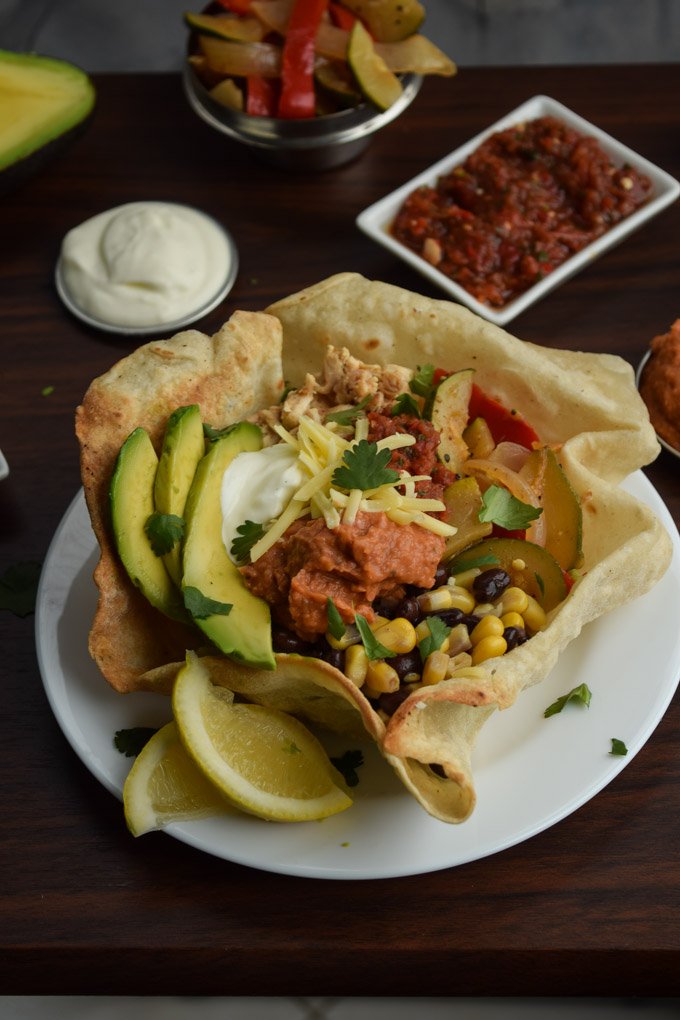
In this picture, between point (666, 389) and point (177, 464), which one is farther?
point (666, 389)

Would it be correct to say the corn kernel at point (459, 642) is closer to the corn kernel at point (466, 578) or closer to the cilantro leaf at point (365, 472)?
the corn kernel at point (466, 578)

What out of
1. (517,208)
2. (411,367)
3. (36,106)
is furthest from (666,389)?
(36,106)

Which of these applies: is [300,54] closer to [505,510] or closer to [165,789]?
[505,510]

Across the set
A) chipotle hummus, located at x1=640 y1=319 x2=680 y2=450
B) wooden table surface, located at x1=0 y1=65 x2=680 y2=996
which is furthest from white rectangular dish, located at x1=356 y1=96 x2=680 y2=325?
wooden table surface, located at x1=0 y1=65 x2=680 y2=996

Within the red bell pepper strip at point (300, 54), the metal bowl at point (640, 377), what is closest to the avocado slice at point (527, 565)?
the metal bowl at point (640, 377)

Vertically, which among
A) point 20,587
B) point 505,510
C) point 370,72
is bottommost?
point 20,587
